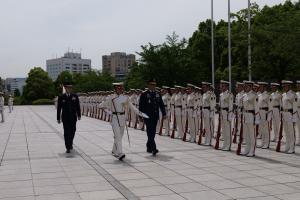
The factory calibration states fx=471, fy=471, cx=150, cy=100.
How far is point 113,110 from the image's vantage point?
39.1 ft

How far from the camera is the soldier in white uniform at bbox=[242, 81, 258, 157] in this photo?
11906 mm

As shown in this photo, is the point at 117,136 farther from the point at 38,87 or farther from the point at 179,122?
the point at 38,87

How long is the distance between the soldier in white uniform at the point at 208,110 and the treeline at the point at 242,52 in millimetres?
10976

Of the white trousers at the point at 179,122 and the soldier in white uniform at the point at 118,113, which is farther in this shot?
the white trousers at the point at 179,122

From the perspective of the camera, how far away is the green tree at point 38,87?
296 ft

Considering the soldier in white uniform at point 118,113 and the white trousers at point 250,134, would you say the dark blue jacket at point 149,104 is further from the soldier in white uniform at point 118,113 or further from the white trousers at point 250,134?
the white trousers at point 250,134

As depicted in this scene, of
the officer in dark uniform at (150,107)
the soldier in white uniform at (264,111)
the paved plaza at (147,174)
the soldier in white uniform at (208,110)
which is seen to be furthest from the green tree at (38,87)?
the soldier in white uniform at (264,111)

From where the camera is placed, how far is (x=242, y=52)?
31688mm

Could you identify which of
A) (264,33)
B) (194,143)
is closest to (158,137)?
(194,143)

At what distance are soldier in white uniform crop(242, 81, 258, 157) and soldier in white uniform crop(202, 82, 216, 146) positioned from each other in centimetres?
219

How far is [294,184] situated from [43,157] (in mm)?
6789

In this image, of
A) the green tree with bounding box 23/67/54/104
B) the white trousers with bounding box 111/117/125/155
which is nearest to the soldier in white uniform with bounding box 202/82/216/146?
the white trousers with bounding box 111/117/125/155

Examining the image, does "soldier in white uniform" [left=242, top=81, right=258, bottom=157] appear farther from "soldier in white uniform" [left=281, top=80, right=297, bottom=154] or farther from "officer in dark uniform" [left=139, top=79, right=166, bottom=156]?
"officer in dark uniform" [left=139, top=79, right=166, bottom=156]

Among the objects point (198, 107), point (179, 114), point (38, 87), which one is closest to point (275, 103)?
point (198, 107)
